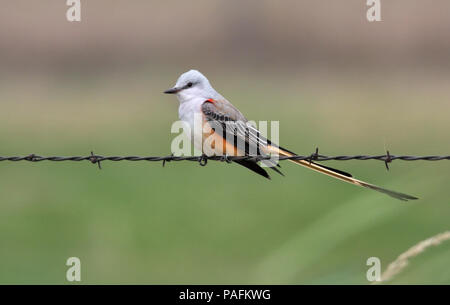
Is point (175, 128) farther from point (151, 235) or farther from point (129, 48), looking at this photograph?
point (129, 48)

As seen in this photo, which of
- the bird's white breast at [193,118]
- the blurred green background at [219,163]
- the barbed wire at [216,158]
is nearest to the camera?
the barbed wire at [216,158]

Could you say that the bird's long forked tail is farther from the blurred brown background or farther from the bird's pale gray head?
the blurred brown background

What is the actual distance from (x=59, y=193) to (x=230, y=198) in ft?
7.18

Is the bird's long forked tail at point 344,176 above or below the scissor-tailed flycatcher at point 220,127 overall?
below

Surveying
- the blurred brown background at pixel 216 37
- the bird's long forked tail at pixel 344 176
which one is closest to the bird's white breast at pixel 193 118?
the bird's long forked tail at pixel 344 176

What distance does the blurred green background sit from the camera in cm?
919

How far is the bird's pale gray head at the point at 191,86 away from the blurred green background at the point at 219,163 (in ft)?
4.65

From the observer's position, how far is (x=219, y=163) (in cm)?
1212

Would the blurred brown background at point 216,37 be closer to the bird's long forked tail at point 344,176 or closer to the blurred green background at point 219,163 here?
the blurred green background at point 219,163

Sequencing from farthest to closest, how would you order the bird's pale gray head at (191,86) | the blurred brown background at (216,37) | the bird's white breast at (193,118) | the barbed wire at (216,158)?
the blurred brown background at (216,37), the bird's pale gray head at (191,86), the bird's white breast at (193,118), the barbed wire at (216,158)

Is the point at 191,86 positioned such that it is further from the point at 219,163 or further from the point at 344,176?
the point at 219,163

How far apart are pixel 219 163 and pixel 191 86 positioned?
5061mm

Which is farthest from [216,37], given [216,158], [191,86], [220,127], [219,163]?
[216,158]

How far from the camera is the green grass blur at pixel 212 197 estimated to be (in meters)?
8.53
